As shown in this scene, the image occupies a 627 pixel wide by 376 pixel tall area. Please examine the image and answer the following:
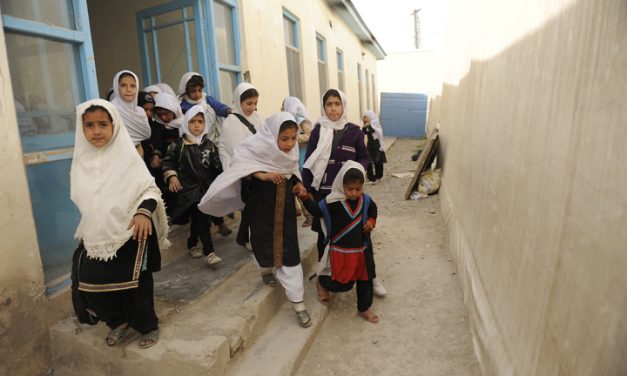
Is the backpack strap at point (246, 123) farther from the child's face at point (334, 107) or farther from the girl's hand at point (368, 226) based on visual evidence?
the girl's hand at point (368, 226)

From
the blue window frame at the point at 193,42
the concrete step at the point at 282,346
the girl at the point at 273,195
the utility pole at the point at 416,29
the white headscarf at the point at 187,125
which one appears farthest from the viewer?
the utility pole at the point at 416,29

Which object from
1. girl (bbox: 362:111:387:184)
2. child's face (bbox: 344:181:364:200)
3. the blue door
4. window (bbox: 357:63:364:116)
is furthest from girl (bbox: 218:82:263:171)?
the blue door

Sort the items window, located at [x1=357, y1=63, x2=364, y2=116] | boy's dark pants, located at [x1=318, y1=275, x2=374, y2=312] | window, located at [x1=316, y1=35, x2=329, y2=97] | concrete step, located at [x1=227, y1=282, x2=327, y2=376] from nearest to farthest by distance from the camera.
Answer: concrete step, located at [x1=227, y1=282, x2=327, y2=376] → boy's dark pants, located at [x1=318, y1=275, x2=374, y2=312] → window, located at [x1=316, y1=35, x2=329, y2=97] → window, located at [x1=357, y1=63, x2=364, y2=116]

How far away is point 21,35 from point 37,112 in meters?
0.44

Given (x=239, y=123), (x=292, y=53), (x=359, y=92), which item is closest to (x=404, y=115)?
(x=359, y=92)

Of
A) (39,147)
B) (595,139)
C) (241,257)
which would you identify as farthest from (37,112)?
(595,139)

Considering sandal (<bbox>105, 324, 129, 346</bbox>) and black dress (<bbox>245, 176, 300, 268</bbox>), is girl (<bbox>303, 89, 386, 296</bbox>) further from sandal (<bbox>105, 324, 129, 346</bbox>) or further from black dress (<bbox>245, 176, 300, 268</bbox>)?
sandal (<bbox>105, 324, 129, 346</bbox>)

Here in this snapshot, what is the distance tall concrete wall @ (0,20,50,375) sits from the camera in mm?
2199

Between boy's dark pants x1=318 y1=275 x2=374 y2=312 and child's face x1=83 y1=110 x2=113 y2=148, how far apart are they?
1765mm

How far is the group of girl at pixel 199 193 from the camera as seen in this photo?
2100 millimetres

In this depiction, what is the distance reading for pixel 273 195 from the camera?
2.72 m

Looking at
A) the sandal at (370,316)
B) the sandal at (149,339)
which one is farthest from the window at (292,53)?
the sandal at (149,339)

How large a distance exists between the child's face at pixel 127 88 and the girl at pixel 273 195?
1070 millimetres

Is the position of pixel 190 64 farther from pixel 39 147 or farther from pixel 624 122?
pixel 624 122
